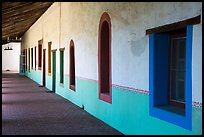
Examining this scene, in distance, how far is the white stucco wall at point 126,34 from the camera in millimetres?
5222

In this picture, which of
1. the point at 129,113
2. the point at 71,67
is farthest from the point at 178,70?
the point at 71,67

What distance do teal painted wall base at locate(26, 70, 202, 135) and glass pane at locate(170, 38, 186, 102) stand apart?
0.52m

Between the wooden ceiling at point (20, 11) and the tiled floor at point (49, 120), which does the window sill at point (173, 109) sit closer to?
the tiled floor at point (49, 120)

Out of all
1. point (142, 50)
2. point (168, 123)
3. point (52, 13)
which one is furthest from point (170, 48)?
point (52, 13)

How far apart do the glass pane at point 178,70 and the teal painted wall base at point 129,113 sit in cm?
52

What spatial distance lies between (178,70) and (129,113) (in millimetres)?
1742

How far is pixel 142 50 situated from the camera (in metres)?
6.77

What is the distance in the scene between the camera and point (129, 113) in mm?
7438

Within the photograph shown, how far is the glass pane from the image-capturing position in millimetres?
5980

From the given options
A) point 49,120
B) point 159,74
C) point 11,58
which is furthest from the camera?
point 11,58

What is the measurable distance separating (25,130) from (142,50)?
333cm

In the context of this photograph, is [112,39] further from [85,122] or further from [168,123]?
[168,123]

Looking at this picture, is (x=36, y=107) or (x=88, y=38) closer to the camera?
(x=88, y=38)

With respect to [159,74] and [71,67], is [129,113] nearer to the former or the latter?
[159,74]
